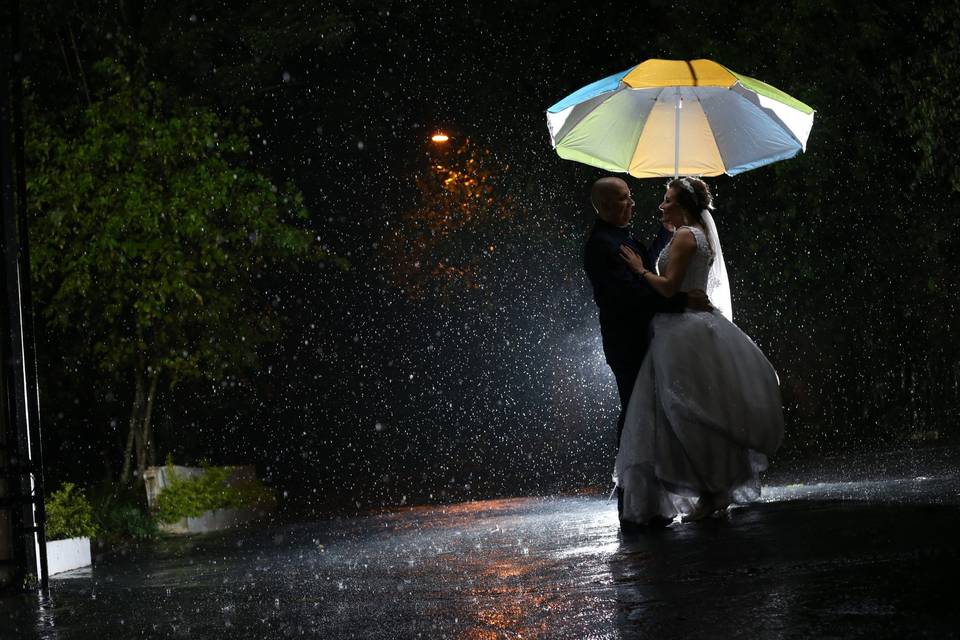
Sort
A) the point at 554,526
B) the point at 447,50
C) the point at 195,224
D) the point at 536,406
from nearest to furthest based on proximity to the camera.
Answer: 1. the point at 554,526
2. the point at 195,224
3. the point at 447,50
4. the point at 536,406

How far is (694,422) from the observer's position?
8547 mm

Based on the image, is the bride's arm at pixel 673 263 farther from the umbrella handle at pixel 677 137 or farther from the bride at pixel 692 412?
the umbrella handle at pixel 677 137

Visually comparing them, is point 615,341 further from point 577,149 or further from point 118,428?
point 118,428

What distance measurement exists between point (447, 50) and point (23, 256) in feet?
62.1

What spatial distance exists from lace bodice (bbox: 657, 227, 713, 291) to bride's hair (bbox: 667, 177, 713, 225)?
18 cm

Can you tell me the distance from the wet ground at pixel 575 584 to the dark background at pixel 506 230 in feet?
27.7

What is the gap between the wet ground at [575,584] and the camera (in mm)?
4703

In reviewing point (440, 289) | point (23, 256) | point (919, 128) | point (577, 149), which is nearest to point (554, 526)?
point (577, 149)

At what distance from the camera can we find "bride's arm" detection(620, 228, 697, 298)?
8.65 m

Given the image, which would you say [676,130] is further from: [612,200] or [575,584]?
[575,584]

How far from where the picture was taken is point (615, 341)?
29.7 ft

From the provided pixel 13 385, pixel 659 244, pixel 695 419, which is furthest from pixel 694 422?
pixel 13 385

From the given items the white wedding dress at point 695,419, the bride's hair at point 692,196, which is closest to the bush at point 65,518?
the white wedding dress at point 695,419

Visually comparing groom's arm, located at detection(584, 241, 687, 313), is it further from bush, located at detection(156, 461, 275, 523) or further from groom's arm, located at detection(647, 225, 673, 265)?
bush, located at detection(156, 461, 275, 523)
